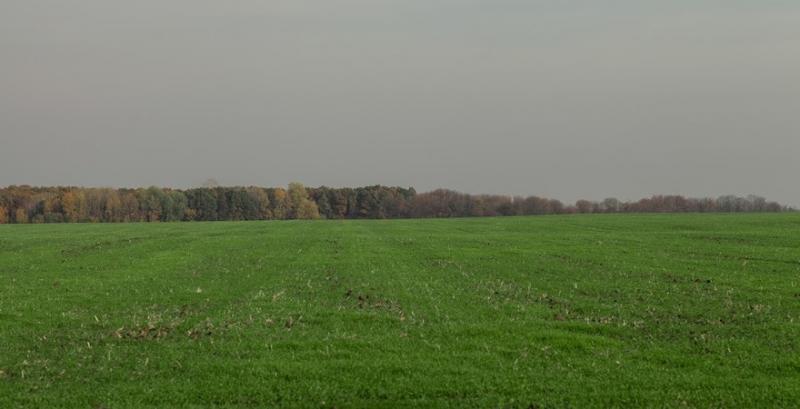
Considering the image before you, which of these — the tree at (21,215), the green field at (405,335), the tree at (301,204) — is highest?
the tree at (301,204)

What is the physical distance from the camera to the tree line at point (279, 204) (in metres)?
152

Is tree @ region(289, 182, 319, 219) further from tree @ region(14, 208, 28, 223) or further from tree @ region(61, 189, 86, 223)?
tree @ region(14, 208, 28, 223)

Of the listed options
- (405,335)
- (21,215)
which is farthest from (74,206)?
(405,335)

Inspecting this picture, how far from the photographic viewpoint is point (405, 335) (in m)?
14.3

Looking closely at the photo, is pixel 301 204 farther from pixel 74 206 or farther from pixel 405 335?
pixel 405 335

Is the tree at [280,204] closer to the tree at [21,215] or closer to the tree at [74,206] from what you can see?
the tree at [74,206]

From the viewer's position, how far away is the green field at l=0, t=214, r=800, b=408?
10.3m

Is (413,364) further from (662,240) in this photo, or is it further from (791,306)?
(662,240)

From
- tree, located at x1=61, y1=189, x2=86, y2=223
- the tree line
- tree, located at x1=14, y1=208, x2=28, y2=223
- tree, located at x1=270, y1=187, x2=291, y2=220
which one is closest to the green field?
the tree line

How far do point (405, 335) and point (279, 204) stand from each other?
6722 inches

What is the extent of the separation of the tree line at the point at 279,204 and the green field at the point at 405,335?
122493 millimetres

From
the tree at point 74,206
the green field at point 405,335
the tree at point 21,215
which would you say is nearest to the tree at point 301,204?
the tree at point 74,206

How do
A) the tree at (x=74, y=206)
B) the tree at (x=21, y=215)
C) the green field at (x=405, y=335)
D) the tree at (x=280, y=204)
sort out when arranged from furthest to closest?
the tree at (x=280, y=204)
the tree at (x=74, y=206)
the tree at (x=21, y=215)
the green field at (x=405, y=335)

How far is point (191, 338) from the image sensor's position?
14.2m
